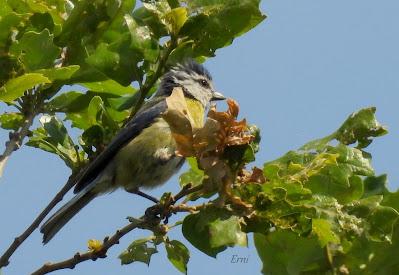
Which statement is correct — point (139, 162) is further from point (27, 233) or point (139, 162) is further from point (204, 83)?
point (27, 233)

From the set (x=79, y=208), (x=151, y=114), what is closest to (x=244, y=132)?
(x=79, y=208)

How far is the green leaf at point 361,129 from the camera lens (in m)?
2.86

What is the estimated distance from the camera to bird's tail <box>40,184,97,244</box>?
13.5 ft

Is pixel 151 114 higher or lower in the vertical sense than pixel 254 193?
higher

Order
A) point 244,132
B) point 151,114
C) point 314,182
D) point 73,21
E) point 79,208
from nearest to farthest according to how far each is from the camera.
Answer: point 244,132, point 314,182, point 73,21, point 79,208, point 151,114

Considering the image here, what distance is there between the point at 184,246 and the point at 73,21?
1.06 meters

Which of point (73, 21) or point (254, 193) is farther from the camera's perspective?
point (73, 21)

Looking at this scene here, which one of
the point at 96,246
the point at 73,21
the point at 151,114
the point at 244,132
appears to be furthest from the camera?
the point at 151,114

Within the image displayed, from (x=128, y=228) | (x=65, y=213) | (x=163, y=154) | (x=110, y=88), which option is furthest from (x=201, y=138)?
(x=163, y=154)

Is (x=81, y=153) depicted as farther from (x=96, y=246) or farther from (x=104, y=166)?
(x=104, y=166)

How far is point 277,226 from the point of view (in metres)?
2.52

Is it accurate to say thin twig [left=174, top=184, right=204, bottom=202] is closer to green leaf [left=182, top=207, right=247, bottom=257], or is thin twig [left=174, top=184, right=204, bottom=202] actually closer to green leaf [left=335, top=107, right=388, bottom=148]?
green leaf [left=182, top=207, right=247, bottom=257]

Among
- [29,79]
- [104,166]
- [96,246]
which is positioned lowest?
[96,246]

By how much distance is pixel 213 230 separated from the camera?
2.44 m
